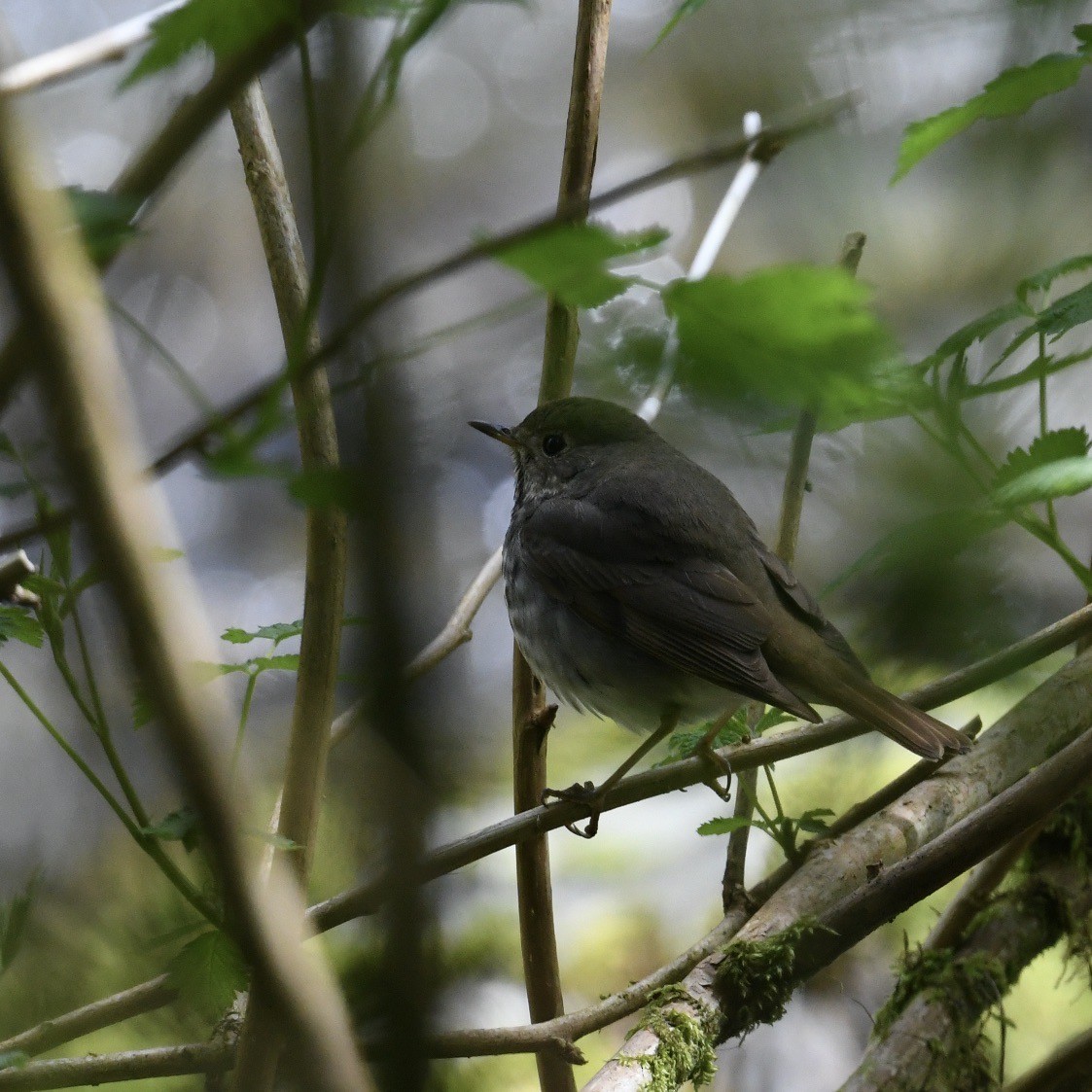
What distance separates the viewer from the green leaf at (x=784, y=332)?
0.79m

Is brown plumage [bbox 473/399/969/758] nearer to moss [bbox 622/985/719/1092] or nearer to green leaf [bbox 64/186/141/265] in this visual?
moss [bbox 622/985/719/1092]

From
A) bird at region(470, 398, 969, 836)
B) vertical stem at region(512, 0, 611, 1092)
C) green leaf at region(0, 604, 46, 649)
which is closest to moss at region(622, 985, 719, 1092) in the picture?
vertical stem at region(512, 0, 611, 1092)

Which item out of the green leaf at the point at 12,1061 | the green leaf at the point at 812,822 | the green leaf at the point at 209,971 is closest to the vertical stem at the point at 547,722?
the green leaf at the point at 812,822

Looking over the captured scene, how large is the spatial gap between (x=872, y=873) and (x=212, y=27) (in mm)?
1919

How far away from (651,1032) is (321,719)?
0.87 meters

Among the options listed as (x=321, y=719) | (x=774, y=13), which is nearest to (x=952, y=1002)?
(x=321, y=719)

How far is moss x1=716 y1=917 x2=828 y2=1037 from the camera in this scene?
6.97 ft

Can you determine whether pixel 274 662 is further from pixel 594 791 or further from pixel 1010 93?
pixel 1010 93

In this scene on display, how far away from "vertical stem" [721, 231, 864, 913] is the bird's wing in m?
0.23

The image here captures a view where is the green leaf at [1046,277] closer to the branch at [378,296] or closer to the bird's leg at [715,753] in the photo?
the bird's leg at [715,753]

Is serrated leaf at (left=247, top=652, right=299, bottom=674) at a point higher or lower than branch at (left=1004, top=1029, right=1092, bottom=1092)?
higher

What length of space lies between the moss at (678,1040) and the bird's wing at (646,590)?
2.50 ft

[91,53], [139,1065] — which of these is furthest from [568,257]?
[139,1065]

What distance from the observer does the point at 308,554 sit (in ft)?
5.83
